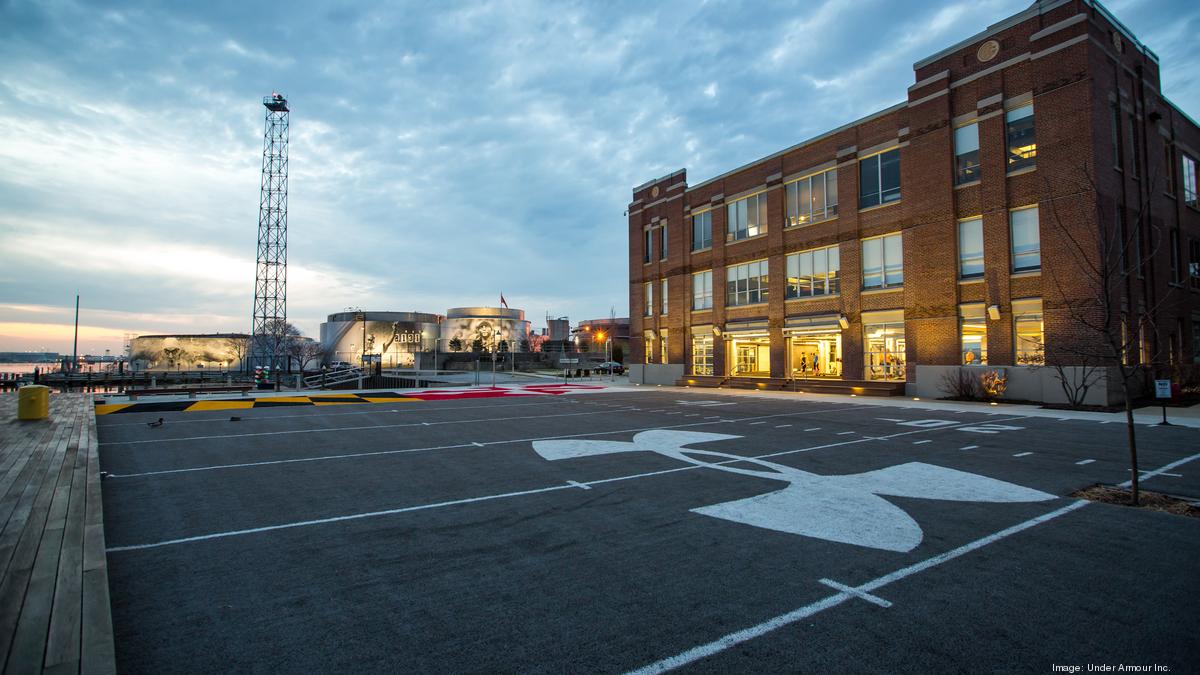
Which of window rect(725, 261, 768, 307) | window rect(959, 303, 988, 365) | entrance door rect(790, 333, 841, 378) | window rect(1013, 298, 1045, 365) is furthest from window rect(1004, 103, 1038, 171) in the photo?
window rect(725, 261, 768, 307)

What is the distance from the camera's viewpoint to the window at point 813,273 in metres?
30.9

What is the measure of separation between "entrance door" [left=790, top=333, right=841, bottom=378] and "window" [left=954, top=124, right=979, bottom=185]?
9774 mm

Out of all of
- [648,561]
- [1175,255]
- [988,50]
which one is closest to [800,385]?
[988,50]

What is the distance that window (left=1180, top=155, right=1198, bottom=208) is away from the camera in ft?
94.3

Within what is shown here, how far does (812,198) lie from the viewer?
3225 centimetres

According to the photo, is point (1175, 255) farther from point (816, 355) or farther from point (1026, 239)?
point (816, 355)

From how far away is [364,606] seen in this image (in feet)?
A: 13.9

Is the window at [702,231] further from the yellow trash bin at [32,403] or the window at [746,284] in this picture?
the yellow trash bin at [32,403]

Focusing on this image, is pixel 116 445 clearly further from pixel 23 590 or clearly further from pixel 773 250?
pixel 773 250

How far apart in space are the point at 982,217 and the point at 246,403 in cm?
3218

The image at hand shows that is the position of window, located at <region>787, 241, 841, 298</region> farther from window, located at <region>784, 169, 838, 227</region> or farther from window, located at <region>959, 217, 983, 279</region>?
window, located at <region>959, 217, 983, 279</region>

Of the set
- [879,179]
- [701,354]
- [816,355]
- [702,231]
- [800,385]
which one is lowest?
[800,385]

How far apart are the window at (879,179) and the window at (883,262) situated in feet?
6.69

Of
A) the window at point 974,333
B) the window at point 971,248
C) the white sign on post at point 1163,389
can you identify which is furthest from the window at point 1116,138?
the white sign on post at point 1163,389
